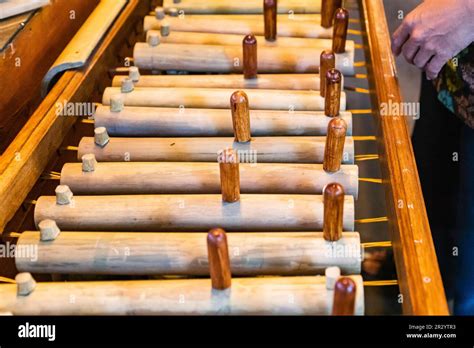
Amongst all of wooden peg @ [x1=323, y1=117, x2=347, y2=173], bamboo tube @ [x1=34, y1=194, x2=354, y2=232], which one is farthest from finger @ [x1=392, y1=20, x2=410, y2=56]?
bamboo tube @ [x1=34, y1=194, x2=354, y2=232]

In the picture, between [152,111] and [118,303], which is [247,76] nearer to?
[152,111]

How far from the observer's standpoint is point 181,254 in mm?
1316

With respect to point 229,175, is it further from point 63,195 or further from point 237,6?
point 237,6

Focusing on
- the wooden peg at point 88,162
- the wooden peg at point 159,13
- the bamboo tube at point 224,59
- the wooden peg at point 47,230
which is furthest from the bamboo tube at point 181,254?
the wooden peg at point 159,13

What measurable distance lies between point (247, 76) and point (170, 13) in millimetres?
451

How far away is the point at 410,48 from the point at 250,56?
1.32ft

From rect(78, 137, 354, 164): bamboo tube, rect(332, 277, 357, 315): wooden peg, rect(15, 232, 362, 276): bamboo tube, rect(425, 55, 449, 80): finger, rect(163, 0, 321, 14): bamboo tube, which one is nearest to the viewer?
rect(332, 277, 357, 315): wooden peg

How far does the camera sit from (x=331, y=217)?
1292 millimetres

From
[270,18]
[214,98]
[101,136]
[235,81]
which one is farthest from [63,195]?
[270,18]

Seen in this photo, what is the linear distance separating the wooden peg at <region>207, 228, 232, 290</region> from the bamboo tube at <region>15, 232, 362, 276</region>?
10cm

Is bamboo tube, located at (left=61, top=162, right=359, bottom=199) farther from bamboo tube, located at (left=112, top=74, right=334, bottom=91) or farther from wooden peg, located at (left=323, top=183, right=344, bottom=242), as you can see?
bamboo tube, located at (left=112, top=74, right=334, bottom=91)

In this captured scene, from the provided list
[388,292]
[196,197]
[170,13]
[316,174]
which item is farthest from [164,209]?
[388,292]

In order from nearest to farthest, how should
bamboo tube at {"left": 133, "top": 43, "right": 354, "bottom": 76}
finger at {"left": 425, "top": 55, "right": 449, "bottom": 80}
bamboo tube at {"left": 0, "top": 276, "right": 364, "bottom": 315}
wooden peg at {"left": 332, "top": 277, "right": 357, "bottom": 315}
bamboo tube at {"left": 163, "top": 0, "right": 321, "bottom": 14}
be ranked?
wooden peg at {"left": 332, "top": 277, "right": 357, "bottom": 315}, bamboo tube at {"left": 0, "top": 276, "right": 364, "bottom": 315}, finger at {"left": 425, "top": 55, "right": 449, "bottom": 80}, bamboo tube at {"left": 133, "top": 43, "right": 354, "bottom": 76}, bamboo tube at {"left": 163, "top": 0, "right": 321, "bottom": 14}

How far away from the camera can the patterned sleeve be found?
180cm
